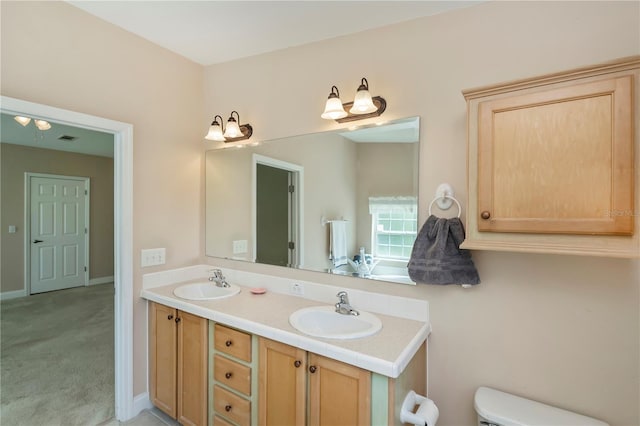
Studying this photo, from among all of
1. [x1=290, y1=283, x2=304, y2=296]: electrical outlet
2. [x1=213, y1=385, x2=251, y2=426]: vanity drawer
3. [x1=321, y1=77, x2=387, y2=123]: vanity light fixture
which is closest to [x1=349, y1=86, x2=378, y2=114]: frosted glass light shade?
[x1=321, y1=77, x2=387, y2=123]: vanity light fixture

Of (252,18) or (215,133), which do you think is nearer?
(252,18)

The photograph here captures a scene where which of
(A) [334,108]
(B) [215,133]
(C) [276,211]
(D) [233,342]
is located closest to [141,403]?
(D) [233,342]

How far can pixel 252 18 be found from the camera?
178 centimetres

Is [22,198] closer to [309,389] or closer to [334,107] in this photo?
[334,107]

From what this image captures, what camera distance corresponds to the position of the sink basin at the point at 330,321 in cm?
155

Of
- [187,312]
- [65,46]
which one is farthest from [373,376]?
[65,46]

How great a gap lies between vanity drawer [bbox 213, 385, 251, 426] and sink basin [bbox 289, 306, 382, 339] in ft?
1.63

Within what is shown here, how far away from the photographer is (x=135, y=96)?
6.69 ft

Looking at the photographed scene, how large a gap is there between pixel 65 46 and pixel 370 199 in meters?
1.99

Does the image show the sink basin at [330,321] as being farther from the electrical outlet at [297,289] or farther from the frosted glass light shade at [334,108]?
the frosted glass light shade at [334,108]

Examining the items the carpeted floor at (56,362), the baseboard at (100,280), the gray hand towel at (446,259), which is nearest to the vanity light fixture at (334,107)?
the gray hand towel at (446,259)

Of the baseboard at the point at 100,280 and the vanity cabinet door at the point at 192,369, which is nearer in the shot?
the vanity cabinet door at the point at 192,369

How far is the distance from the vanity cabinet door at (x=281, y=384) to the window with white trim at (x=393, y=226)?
0.72 meters

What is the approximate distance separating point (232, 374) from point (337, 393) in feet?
2.14
